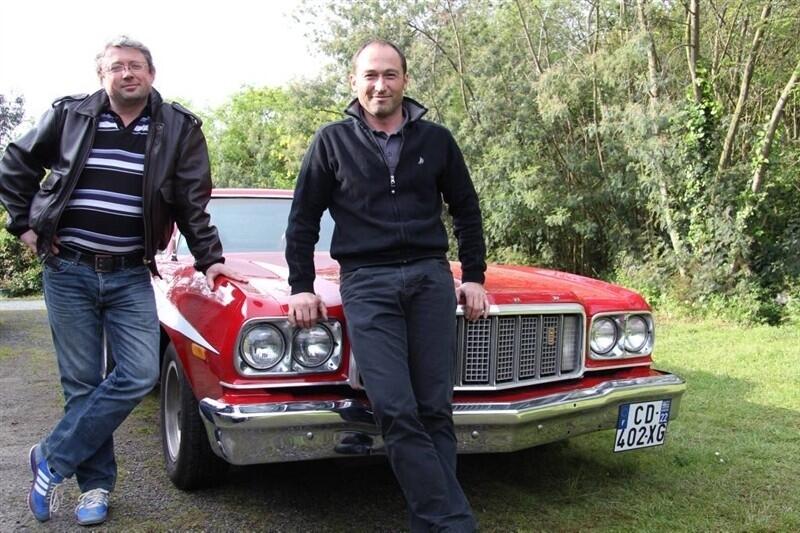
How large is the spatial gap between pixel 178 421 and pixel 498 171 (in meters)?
11.7

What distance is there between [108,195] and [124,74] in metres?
0.50

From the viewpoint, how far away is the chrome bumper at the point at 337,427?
2730 millimetres

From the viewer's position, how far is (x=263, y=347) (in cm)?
288

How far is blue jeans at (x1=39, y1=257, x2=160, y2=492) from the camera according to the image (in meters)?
2.99

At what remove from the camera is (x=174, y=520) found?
3.10 meters

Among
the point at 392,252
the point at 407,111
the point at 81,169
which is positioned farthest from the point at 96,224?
the point at 407,111

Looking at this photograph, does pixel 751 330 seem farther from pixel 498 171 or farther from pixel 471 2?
pixel 471 2

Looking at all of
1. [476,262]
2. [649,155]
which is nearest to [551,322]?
[476,262]


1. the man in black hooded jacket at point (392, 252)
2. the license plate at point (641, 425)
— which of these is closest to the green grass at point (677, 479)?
the license plate at point (641, 425)

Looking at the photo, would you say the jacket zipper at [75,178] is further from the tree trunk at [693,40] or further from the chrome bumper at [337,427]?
the tree trunk at [693,40]

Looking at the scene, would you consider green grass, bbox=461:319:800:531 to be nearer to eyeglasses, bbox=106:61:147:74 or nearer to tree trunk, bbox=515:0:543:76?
eyeglasses, bbox=106:61:147:74

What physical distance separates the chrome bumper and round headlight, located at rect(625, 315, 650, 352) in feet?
1.96

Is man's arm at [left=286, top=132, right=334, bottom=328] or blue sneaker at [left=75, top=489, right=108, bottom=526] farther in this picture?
blue sneaker at [left=75, top=489, right=108, bottom=526]

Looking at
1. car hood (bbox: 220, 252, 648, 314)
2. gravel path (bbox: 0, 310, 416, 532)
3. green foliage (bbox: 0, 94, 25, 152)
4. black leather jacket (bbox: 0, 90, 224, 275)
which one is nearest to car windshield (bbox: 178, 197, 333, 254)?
car hood (bbox: 220, 252, 648, 314)
